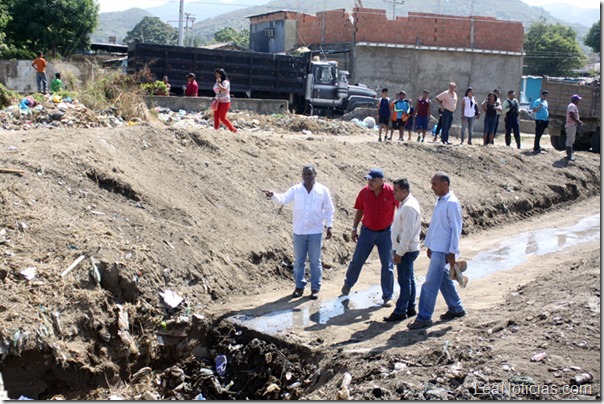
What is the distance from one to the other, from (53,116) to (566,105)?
16496mm

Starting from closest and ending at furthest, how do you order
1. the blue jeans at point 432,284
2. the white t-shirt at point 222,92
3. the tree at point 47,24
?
1. the blue jeans at point 432,284
2. the white t-shirt at point 222,92
3. the tree at point 47,24

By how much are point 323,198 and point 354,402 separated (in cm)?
409

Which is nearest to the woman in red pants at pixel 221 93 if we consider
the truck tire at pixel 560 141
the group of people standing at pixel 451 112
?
the group of people standing at pixel 451 112

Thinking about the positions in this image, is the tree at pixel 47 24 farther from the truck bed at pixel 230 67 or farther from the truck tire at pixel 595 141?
the truck tire at pixel 595 141

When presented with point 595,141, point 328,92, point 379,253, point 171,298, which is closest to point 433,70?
point 328,92

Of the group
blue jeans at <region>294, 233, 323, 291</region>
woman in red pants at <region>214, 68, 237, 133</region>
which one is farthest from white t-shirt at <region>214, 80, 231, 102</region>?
blue jeans at <region>294, 233, 323, 291</region>

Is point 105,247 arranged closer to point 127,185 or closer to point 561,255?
point 127,185

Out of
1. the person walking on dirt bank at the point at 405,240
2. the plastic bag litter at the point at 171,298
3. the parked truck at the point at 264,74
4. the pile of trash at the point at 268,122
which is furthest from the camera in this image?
the parked truck at the point at 264,74

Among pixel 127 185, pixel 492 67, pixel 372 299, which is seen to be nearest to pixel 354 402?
pixel 372 299

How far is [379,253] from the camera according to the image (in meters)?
10.2

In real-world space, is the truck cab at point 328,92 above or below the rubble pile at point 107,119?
above

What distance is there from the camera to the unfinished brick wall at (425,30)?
4078 cm

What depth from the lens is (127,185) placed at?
38.5 ft

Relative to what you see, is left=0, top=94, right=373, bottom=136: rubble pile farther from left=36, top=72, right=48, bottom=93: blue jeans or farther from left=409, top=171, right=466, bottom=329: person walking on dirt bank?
left=409, top=171, right=466, bottom=329: person walking on dirt bank
